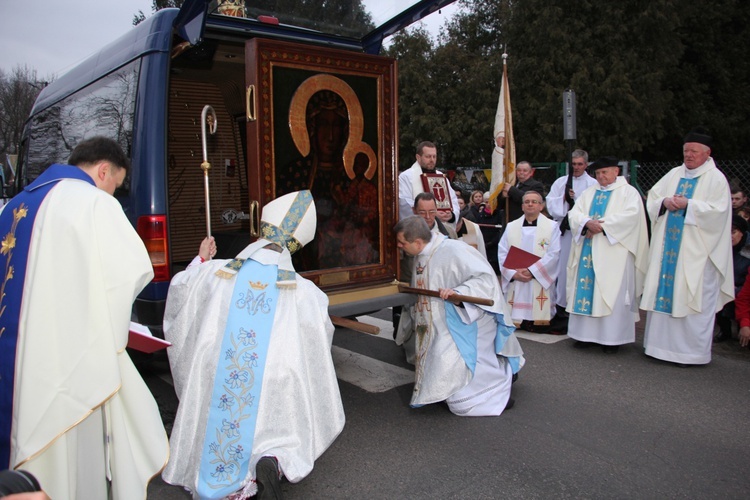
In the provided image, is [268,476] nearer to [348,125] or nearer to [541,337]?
[348,125]

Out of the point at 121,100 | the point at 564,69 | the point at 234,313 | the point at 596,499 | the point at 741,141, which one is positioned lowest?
the point at 596,499

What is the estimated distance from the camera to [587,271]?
19.6 ft

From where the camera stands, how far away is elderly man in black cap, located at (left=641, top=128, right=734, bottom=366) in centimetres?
534

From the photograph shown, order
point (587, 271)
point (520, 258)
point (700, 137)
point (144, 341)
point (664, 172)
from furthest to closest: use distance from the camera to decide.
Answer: point (664, 172)
point (520, 258)
point (587, 271)
point (700, 137)
point (144, 341)

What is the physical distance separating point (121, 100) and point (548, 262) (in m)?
4.37

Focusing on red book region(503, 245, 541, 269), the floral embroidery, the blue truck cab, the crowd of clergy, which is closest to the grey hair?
the crowd of clergy

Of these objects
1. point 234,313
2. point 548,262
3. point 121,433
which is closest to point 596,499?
point 234,313

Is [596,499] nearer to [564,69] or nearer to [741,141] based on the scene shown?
[564,69]

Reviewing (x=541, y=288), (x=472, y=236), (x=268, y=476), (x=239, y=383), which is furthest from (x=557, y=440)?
(x=541, y=288)

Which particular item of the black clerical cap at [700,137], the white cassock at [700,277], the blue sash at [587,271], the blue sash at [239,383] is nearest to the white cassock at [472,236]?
the blue sash at [587,271]

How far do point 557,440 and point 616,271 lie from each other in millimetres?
2579

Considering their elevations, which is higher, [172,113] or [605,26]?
[605,26]

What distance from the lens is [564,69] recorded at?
1691 cm

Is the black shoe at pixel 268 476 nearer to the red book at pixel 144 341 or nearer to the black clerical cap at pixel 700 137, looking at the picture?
the red book at pixel 144 341
